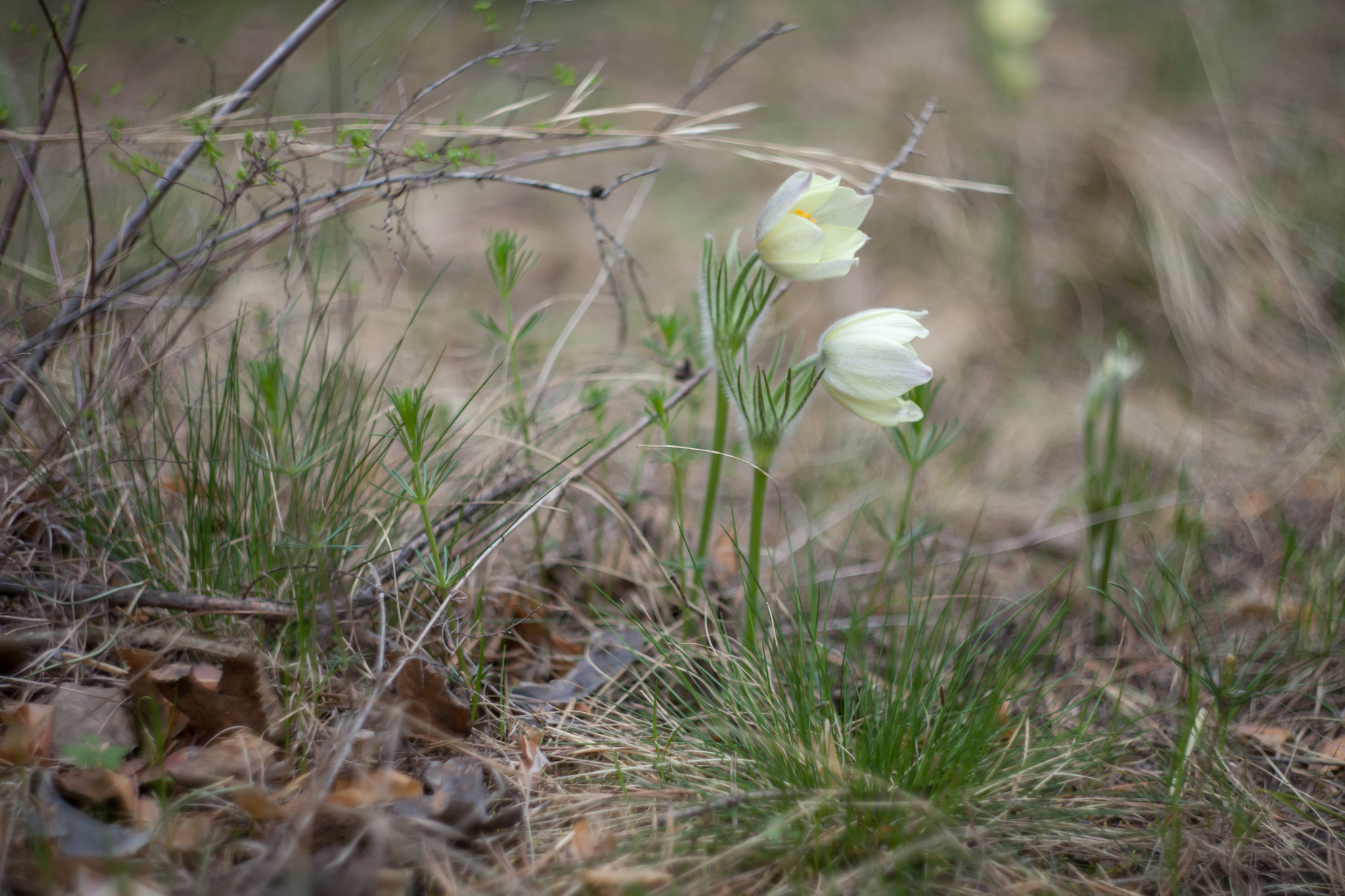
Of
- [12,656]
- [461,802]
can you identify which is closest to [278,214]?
[12,656]

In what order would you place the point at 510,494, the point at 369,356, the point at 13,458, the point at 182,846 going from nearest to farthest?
the point at 182,846, the point at 13,458, the point at 510,494, the point at 369,356

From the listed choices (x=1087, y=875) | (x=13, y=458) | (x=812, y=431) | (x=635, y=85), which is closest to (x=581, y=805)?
(x=1087, y=875)

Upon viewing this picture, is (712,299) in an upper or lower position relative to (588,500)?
upper

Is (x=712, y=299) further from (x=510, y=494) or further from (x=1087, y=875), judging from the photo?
(x=1087, y=875)

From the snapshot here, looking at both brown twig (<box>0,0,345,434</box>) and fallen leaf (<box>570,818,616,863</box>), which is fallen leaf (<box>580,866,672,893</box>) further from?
brown twig (<box>0,0,345,434</box>)

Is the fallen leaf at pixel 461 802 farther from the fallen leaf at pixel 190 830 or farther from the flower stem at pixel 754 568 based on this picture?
the flower stem at pixel 754 568

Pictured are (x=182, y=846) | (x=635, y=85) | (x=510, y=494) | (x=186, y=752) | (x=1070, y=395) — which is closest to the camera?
(x=182, y=846)

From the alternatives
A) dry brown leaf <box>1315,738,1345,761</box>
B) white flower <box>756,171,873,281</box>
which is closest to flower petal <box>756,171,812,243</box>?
white flower <box>756,171,873,281</box>

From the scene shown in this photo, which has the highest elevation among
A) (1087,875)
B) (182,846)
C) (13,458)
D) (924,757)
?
(13,458)
